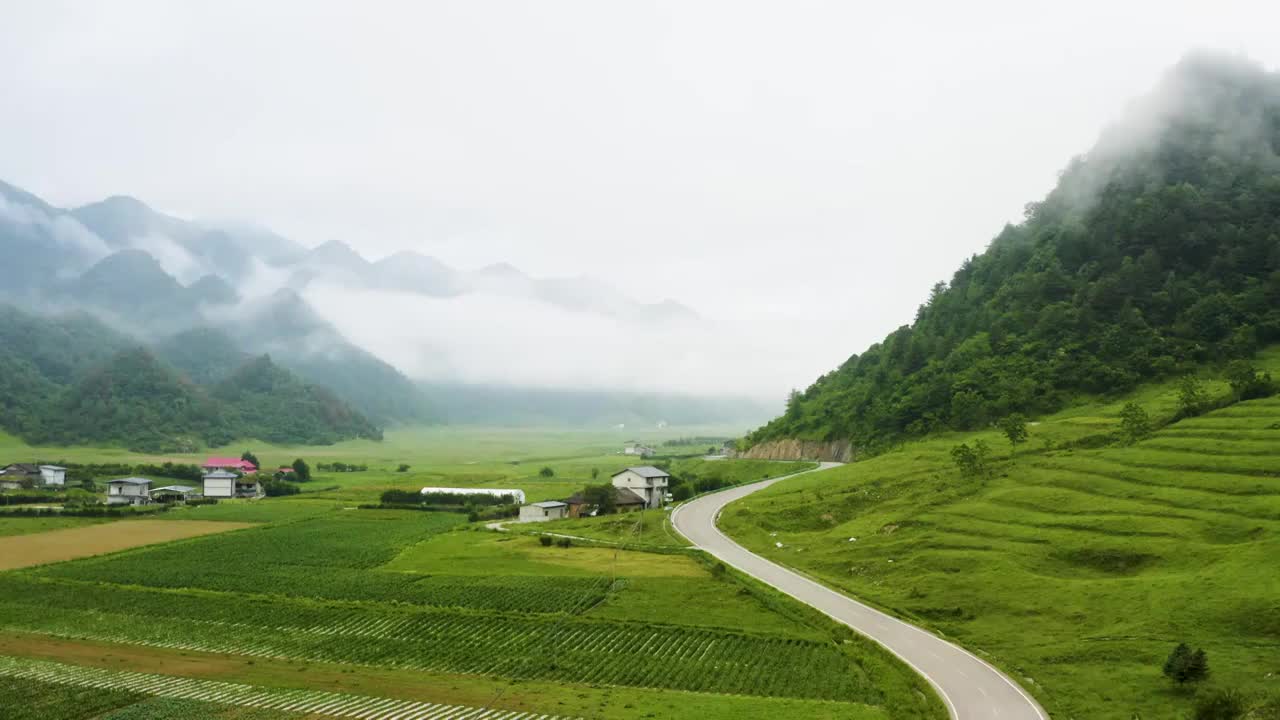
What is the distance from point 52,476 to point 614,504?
387ft

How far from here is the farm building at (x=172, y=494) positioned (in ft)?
457

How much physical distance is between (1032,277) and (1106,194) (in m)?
26.3

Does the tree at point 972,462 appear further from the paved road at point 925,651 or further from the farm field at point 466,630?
the farm field at point 466,630

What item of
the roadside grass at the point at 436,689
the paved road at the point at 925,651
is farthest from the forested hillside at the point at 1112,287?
the roadside grass at the point at 436,689

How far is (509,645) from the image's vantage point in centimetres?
5028

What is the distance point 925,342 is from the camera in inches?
5871

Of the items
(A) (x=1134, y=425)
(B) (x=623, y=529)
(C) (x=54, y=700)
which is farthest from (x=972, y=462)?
(C) (x=54, y=700)

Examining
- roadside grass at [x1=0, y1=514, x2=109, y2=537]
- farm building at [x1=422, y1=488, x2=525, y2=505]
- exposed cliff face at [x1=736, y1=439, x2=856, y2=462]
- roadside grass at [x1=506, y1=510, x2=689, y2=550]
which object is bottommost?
roadside grass at [x1=506, y1=510, x2=689, y2=550]

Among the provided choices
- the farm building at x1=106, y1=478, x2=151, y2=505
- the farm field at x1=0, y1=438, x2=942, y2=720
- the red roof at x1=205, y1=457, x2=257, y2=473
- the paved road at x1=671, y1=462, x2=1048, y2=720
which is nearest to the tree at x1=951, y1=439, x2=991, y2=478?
the paved road at x1=671, y1=462, x2=1048, y2=720

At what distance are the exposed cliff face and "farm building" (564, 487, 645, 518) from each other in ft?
141

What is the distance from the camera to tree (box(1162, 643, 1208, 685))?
1510 inches

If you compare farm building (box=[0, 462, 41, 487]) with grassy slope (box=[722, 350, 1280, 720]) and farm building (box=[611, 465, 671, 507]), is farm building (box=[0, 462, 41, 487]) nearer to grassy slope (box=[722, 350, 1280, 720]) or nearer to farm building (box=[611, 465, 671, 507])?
farm building (box=[611, 465, 671, 507])

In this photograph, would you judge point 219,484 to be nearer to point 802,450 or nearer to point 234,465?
point 234,465

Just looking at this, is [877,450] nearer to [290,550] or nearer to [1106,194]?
[1106,194]
